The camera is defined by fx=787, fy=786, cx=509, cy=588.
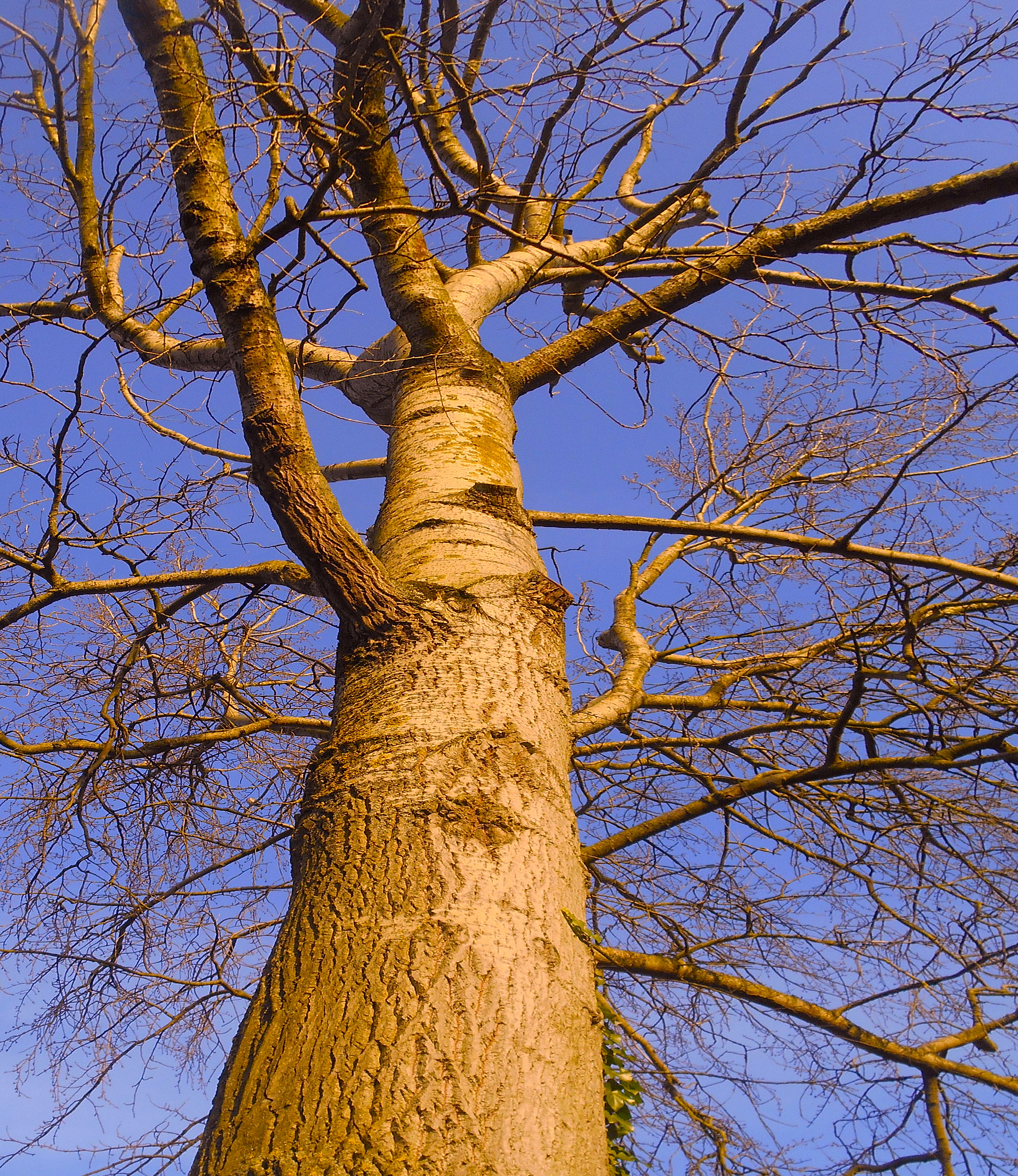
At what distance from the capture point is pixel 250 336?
164 centimetres

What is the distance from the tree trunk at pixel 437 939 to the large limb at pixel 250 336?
135mm

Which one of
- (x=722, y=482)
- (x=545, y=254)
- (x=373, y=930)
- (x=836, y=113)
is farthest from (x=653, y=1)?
(x=373, y=930)

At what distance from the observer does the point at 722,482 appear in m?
3.63

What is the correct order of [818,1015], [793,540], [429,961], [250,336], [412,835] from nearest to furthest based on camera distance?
[429,961] < [412,835] < [250,336] < [793,540] < [818,1015]

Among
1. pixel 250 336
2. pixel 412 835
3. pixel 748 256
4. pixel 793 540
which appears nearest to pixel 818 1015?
pixel 793 540

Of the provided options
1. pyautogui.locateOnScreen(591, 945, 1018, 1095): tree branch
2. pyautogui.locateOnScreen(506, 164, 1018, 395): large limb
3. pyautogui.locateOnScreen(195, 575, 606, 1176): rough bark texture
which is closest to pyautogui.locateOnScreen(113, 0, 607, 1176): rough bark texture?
pyautogui.locateOnScreen(195, 575, 606, 1176): rough bark texture

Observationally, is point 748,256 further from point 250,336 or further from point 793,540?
point 250,336

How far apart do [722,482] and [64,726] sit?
2882 millimetres

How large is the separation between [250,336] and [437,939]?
125 centimetres

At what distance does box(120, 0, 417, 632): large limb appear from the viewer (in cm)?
147

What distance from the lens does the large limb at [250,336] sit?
1.47 meters

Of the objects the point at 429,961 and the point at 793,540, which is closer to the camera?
the point at 429,961

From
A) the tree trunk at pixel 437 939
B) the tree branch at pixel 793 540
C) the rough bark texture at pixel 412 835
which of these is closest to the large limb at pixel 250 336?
the rough bark texture at pixel 412 835

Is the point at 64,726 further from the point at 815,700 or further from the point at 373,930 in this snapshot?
the point at 815,700
